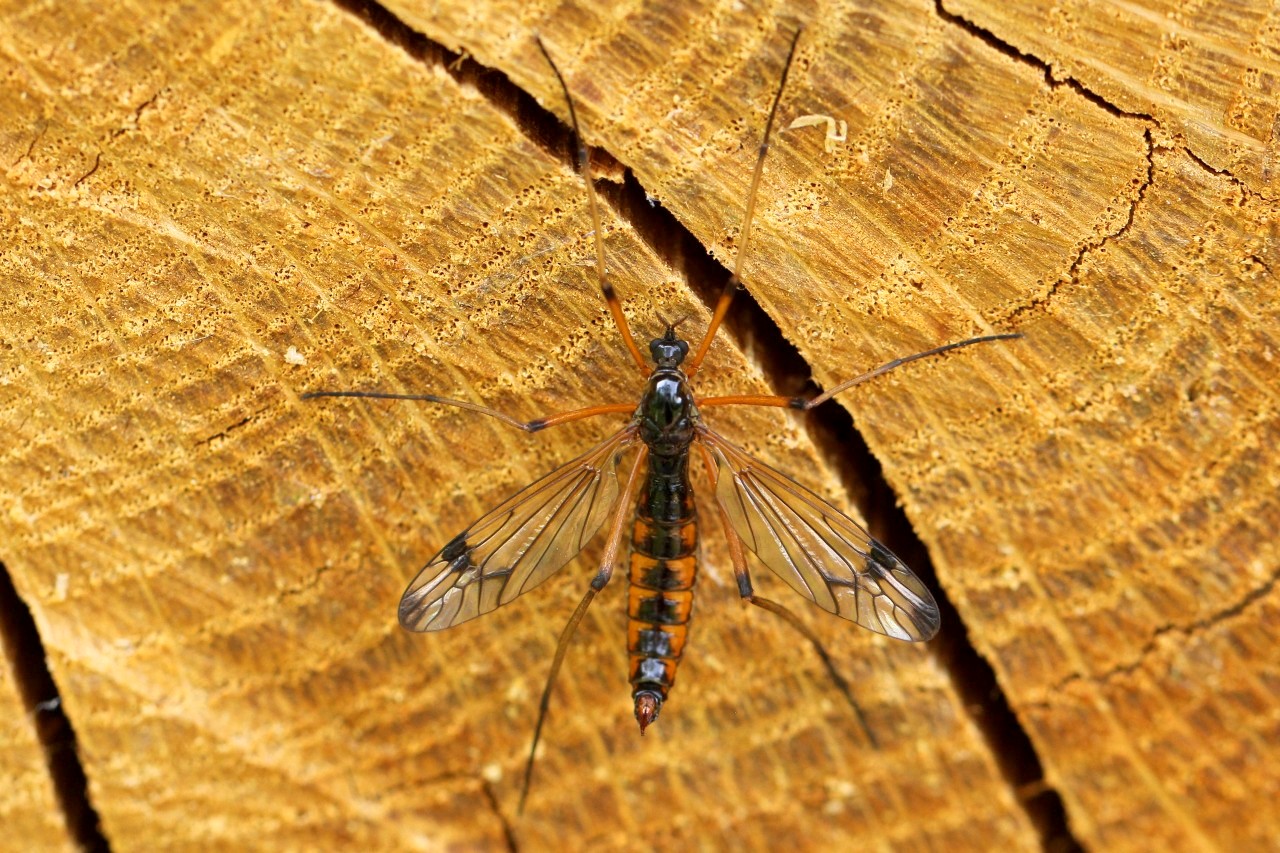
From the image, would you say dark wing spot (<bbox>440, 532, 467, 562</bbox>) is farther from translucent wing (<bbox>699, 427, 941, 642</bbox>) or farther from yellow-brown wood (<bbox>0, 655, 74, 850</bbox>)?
yellow-brown wood (<bbox>0, 655, 74, 850</bbox>)

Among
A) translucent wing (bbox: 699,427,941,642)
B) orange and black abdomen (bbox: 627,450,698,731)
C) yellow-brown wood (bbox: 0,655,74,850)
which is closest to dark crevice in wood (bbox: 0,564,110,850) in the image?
yellow-brown wood (bbox: 0,655,74,850)

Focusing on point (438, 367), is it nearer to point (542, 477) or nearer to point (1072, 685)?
point (542, 477)

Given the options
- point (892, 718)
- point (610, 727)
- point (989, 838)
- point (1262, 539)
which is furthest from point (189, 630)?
point (1262, 539)

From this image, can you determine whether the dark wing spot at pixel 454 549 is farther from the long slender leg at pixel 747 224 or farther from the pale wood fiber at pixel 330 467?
the long slender leg at pixel 747 224

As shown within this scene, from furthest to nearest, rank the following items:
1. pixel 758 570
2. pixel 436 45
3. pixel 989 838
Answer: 1. pixel 758 570
2. pixel 436 45
3. pixel 989 838

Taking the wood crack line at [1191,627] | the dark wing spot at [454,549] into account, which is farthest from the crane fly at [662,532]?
the wood crack line at [1191,627]

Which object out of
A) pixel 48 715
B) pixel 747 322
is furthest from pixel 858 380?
pixel 48 715

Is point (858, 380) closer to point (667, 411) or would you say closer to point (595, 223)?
point (667, 411)
